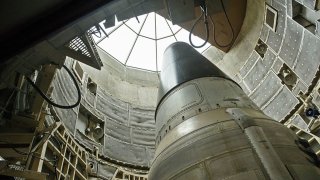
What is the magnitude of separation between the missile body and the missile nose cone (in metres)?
0.03

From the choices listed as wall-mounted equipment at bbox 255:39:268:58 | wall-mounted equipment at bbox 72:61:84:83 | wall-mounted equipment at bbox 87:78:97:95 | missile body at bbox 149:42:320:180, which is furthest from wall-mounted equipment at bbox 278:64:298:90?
wall-mounted equipment at bbox 72:61:84:83

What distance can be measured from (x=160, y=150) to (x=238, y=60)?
9.63 meters

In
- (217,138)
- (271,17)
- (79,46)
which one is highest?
(271,17)

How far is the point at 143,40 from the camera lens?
1653cm

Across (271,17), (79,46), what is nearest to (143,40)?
(271,17)

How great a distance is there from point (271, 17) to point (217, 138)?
8348mm

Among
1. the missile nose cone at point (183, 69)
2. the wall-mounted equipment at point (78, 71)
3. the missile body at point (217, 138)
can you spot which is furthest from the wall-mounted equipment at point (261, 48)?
the wall-mounted equipment at point (78, 71)

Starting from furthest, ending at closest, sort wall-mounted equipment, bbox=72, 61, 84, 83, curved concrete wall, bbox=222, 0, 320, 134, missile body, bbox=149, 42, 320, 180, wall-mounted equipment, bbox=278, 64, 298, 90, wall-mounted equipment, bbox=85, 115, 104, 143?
wall-mounted equipment, bbox=72, 61, 84, 83 → wall-mounted equipment, bbox=85, 115, 104, 143 → wall-mounted equipment, bbox=278, 64, 298, 90 → curved concrete wall, bbox=222, 0, 320, 134 → missile body, bbox=149, 42, 320, 180

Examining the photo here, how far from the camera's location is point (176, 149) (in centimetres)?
393

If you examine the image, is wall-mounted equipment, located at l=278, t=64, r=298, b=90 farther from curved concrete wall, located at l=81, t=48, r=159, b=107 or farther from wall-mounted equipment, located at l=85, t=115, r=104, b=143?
wall-mounted equipment, located at l=85, t=115, r=104, b=143

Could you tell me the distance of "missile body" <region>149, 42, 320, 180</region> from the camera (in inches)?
122

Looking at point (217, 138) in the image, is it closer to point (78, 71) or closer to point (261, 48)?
point (261, 48)

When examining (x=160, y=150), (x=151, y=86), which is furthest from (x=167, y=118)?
(x=151, y=86)

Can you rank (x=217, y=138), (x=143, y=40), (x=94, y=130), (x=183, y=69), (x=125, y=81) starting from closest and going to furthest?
1. (x=217, y=138)
2. (x=183, y=69)
3. (x=94, y=130)
4. (x=125, y=81)
5. (x=143, y=40)
